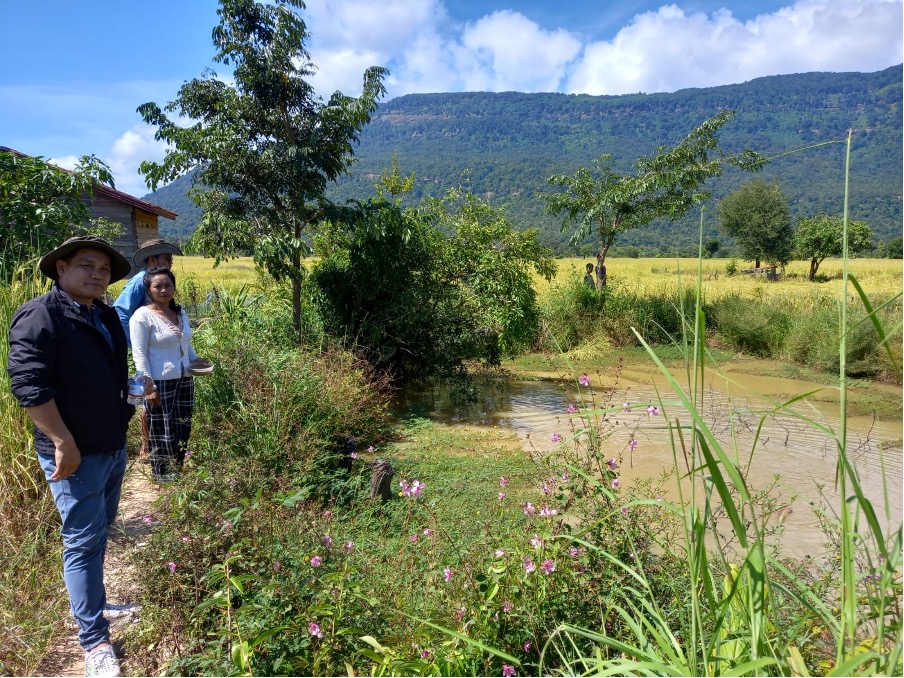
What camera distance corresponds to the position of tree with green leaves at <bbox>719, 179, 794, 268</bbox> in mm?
31984

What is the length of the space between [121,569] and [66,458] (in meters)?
1.17

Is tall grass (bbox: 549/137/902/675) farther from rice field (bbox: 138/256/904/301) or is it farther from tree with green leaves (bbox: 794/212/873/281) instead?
tree with green leaves (bbox: 794/212/873/281)

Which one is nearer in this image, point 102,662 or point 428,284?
point 102,662

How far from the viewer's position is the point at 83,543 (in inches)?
92.7

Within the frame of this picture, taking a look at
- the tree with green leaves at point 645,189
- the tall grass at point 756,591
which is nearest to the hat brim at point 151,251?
the tall grass at point 756,591

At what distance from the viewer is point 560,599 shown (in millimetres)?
2115

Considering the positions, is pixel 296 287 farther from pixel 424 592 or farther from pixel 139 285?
pixel 424 592

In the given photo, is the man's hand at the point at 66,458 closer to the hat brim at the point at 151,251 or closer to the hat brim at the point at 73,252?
the hat brim at the point at 73,252

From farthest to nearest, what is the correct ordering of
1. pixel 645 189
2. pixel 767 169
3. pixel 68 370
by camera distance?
pixel 767 169 → pixel 645 189 → pixel 68 370

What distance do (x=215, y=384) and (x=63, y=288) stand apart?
2508 millimetres

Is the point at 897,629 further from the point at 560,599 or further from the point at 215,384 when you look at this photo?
the point at 215,384

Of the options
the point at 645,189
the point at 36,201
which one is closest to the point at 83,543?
the point at 36,201

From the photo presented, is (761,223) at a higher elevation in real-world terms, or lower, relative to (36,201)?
higher

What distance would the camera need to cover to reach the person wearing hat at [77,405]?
2215 millimetres
